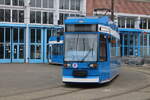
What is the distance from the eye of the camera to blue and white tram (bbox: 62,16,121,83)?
1314 cm

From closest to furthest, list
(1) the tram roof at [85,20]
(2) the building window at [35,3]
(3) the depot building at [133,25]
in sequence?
1. (1) the tram roof at [85,20]
2. (2) the building window at [35,3]
3. (3) the depot building at [133,25]

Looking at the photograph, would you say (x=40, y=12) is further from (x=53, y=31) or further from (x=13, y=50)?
(x=13, y=50)

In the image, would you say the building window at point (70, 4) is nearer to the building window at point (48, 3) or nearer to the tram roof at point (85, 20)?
the building window at point (48, 3)

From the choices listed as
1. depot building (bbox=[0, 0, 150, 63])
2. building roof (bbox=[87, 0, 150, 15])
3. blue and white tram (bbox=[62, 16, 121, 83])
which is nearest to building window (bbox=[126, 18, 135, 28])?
building roof (bbox=[87, 0, 150, 15])

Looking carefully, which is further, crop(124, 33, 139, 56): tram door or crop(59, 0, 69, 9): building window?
crop(124, 33, 139, 56): tram door

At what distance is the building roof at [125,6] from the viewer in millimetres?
44600

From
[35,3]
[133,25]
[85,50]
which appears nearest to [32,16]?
[35,3]

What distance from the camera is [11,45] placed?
133ft

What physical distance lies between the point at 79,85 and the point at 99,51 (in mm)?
2236

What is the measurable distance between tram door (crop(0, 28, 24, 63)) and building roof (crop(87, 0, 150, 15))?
1071cm

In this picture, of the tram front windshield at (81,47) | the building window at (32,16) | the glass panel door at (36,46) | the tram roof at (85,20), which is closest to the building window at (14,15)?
the building window at (32,16)

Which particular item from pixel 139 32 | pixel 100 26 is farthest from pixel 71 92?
pixel 139 32

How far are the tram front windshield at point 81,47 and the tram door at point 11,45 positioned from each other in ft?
90.7

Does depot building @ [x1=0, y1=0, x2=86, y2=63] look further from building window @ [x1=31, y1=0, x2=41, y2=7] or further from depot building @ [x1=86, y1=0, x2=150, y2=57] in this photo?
depot building @ [x1=86, y1=0, x2=150, y2=57]
